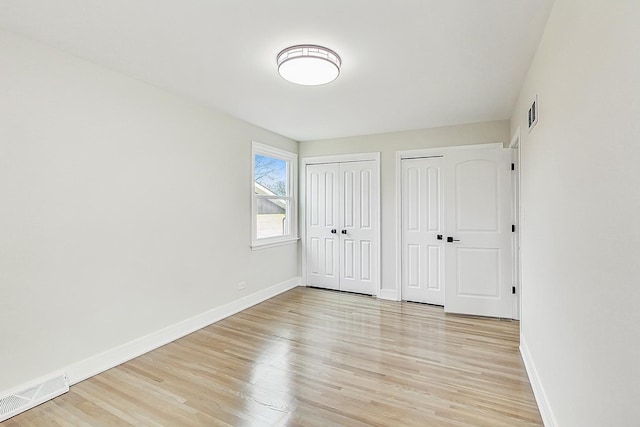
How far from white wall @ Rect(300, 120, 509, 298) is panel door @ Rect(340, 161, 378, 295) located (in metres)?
0.13

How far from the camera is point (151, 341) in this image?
117 inches

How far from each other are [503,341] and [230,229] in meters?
3.21

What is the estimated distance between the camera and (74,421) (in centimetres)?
197

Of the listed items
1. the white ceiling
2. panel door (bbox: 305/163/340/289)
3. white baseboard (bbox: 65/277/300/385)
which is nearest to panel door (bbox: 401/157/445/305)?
panel door (bbox: 305/163/340/289)

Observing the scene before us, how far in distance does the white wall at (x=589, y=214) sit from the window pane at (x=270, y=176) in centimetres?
335

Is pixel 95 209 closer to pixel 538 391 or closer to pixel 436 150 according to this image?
pixel 538 391

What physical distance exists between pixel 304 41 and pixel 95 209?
2080 mm

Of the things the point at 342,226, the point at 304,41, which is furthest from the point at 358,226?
the point at 304,41

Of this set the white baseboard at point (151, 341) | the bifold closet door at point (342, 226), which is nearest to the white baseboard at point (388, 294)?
the bifold closet door at point (342, 226)

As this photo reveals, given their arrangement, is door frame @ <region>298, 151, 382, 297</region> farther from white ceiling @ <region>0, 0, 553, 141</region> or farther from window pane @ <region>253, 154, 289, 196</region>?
white ceiling @ <region>0, 0, 553, 141</region>

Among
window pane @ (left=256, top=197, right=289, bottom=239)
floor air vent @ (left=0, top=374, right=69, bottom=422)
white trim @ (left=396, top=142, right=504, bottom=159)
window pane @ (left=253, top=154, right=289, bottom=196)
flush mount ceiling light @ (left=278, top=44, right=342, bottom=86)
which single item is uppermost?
flush mount ceiling light @ (left=278, top=44, right=342, bottom=86)

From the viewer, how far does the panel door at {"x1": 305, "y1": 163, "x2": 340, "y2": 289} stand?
201 inches

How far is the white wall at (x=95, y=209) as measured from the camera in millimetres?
2119

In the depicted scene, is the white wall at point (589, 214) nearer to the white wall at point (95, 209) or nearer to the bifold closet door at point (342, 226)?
the bifold closet door at point (342, 226)
